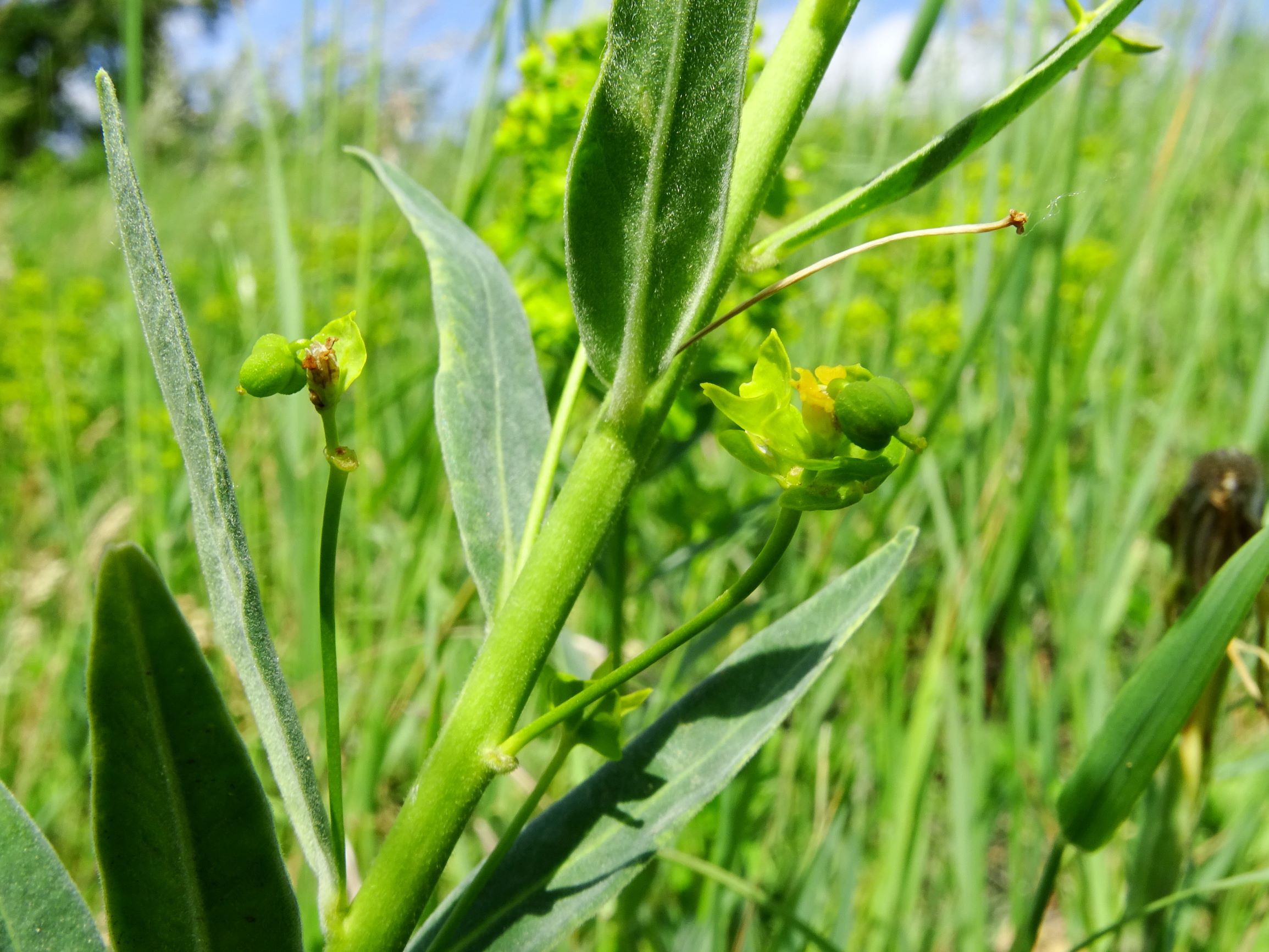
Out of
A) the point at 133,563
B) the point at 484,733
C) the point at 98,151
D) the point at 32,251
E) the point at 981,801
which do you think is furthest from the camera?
the point at 98,151

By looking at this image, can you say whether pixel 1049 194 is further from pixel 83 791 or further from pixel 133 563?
pixel 83 791

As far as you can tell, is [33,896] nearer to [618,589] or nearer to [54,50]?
[618,589]

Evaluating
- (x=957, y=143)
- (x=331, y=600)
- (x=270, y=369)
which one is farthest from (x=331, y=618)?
(x=957, y=143)

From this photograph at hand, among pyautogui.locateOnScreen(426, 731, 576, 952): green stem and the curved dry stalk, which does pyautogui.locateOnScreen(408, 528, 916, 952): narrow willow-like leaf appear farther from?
the curved dry stalk

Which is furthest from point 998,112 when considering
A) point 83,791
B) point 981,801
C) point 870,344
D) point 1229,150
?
point 1229,150

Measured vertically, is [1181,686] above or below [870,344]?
above

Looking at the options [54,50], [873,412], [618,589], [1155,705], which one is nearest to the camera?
[873,412]

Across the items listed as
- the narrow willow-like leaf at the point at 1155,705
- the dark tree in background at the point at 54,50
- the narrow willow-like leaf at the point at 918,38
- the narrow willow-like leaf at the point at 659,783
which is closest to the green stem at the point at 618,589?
the narrow willow-like leaf at the point at 659,783

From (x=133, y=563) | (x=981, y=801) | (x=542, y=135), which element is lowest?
(x=981, y=801)
